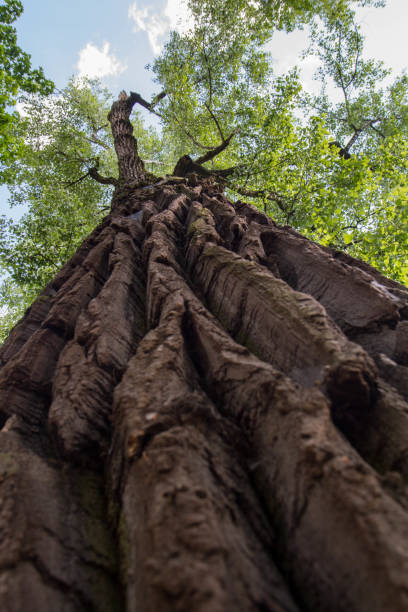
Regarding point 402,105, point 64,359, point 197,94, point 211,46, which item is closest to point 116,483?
point 64,359

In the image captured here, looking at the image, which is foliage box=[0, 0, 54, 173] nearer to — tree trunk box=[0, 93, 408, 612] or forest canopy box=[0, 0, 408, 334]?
forest canopy box=[0, 0, 408, 334]

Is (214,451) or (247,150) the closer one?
(214,451)

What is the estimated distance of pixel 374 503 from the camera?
4.21 feet

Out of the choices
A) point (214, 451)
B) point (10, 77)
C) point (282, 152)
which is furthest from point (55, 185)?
point (214, 451)

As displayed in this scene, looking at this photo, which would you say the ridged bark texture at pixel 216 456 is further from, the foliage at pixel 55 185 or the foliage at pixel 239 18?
the foliage at pixel 239 18

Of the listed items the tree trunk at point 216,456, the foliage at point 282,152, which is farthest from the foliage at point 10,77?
the tree trunk at point 216,456

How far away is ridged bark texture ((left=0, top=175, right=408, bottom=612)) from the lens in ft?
4.13

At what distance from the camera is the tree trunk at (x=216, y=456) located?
1.26 meters

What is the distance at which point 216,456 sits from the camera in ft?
5.78

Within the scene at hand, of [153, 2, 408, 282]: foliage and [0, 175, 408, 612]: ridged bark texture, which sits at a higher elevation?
[153, 2, 408, 282]: foliage

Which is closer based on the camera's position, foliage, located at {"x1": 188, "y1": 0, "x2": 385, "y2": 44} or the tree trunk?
the tree trunk

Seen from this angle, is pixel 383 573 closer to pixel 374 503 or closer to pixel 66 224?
pixel 374 503

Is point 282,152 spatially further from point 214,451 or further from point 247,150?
point 214,451

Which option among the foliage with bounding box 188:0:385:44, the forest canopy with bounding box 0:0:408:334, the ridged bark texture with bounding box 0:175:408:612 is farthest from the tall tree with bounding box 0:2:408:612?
the foliage with bounding box 188:0:385:44
